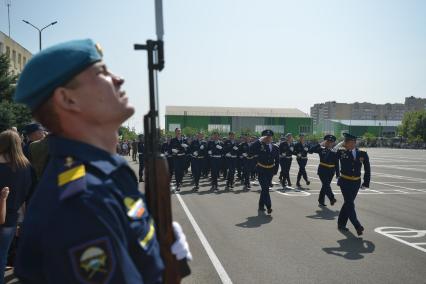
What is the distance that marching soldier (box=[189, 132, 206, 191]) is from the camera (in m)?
14.4

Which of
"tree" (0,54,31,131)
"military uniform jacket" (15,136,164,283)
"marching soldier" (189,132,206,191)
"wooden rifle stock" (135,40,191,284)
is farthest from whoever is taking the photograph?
"tree" (0,54,31,131)

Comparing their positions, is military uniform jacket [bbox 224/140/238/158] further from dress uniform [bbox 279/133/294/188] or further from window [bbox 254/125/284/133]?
window [bbox 254/125/284/133]

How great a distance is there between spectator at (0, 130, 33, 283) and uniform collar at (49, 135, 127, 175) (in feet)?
10.2

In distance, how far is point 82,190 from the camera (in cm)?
117

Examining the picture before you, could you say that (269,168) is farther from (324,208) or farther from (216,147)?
(216,147)

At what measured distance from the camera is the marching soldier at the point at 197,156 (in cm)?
1445

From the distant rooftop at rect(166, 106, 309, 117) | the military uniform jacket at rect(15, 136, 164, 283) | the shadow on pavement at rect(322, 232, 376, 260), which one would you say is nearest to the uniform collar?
the military uniform jacket at rect(15, 136, 164, 283)

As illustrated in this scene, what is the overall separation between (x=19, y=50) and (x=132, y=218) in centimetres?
5610

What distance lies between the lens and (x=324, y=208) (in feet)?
34.3

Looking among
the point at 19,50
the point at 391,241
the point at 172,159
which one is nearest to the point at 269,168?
the point at 391,241

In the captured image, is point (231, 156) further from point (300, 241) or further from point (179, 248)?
point (179, 248)

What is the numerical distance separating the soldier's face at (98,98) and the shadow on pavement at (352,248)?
5.60m

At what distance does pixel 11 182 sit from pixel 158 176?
124 inches

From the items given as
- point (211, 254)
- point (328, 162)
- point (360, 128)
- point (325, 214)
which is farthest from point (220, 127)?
point (211, 254)
